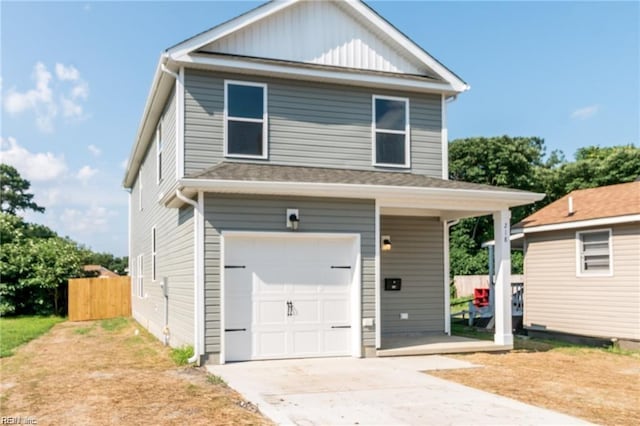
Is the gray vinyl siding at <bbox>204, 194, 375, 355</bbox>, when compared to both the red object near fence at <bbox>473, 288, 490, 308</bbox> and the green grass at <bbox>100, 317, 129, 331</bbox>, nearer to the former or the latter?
the red object near fence at <bbox>473, 288, 490, 308</bbox>

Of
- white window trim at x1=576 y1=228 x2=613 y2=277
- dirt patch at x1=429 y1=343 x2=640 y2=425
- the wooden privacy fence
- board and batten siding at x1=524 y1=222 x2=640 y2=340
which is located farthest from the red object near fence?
the wooden privacy fence

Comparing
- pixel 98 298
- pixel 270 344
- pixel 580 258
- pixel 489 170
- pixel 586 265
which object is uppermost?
pixel 489 170

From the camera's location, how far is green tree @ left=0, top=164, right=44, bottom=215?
44.0 metres

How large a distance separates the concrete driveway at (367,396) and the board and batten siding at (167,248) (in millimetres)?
1952

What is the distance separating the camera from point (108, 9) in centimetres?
1300

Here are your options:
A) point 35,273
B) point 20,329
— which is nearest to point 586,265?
point 20,329

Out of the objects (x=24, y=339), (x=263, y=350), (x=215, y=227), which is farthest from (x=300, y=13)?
(x=24, y=339)

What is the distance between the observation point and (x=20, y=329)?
1599cm

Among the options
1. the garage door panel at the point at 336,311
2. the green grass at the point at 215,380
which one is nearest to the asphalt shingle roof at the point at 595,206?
the garage door panel at the point at 336,311

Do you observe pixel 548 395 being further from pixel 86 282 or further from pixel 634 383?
pixel 86 282

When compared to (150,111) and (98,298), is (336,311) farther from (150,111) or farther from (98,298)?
(98,298)

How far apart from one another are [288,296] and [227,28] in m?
5.21

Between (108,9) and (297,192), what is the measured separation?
717 centimetres

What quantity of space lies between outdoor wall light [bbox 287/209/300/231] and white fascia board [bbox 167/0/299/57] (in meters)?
3.53
